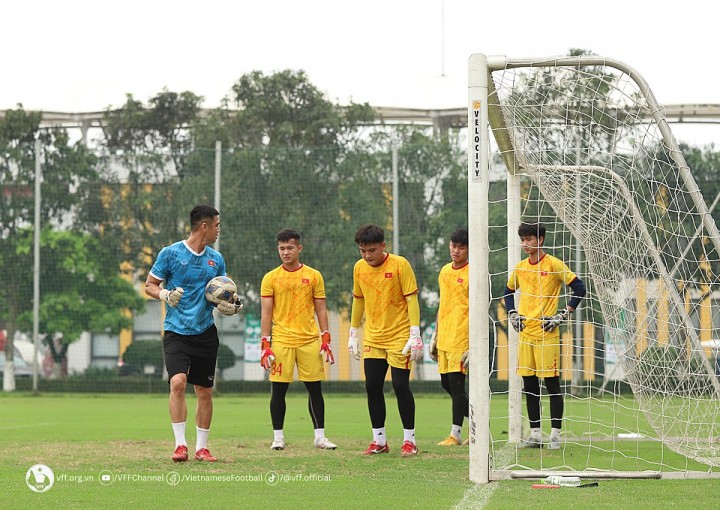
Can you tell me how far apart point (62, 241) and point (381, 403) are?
51.4 ft

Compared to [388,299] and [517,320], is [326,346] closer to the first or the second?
[388,299]

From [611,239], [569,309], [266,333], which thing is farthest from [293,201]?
[611,239]

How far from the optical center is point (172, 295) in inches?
336

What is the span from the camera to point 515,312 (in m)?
10.0

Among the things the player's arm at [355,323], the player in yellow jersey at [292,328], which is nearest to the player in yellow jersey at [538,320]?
the player's arm at [355,323]

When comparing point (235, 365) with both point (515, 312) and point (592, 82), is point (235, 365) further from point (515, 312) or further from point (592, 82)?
point (592, 82)

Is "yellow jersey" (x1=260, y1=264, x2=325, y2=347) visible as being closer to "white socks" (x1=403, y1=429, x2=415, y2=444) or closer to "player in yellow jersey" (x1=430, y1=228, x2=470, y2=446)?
"player in yellow jersey" (x1=430, y1=228, x2=470, y2=446)

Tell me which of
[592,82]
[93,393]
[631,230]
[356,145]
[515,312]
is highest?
[356,145]

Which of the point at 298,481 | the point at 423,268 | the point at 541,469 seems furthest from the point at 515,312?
the point at 423,268

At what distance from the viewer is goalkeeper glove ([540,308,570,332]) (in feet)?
31.5

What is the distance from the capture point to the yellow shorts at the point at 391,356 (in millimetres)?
9500

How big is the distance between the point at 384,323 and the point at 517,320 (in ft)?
3.91

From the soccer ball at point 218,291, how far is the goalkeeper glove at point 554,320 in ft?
9.24

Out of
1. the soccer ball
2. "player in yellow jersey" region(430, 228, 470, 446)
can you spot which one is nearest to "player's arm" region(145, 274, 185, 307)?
the soccer ball
